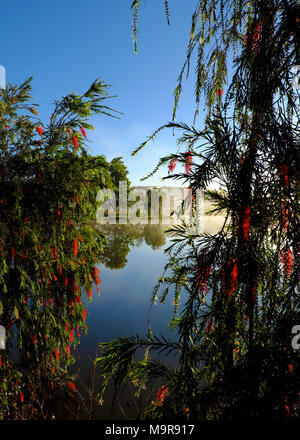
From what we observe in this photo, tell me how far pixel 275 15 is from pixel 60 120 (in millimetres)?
3494

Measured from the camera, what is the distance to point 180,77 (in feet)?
5.41

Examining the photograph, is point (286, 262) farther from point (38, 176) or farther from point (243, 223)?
point (38, 176)

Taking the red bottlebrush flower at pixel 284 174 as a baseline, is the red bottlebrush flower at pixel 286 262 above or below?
below

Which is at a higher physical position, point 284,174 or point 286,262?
point 284,174

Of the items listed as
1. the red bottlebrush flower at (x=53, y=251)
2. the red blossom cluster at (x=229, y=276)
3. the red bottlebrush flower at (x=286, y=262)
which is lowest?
the red bottlebrush flower at (x=53, y=251)

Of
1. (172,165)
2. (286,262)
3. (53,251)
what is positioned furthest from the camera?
(53,251)

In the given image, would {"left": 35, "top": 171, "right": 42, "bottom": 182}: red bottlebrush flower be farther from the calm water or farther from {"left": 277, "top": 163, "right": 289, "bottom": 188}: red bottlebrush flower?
{"left": 277, "top": 163, "right": 289, "bottom": 188}: red bottlebrush flower

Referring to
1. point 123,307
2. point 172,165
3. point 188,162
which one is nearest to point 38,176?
point 172,165

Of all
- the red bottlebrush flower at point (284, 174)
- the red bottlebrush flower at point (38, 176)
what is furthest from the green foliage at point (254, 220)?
the red bottlebrush flower at point (38, 176)

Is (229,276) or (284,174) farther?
(229,276)

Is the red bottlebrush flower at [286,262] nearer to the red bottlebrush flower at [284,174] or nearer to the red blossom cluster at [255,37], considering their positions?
the red bottlebrush flower at [284,174]

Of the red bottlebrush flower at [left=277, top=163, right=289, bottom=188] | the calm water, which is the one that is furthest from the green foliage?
the calm water
